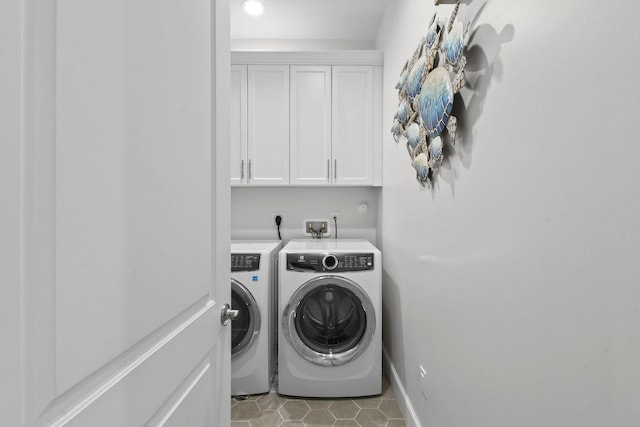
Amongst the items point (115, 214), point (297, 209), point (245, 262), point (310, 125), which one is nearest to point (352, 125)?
point (310, 125)

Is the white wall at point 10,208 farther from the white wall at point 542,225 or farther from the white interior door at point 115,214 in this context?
the white wall at point 542,225

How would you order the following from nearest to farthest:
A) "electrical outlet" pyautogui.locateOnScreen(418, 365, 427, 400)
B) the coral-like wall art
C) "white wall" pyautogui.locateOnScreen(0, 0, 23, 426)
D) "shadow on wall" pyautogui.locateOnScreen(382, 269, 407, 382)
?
"white wall" pyautogui.locateOnScreen(0, 0, 23, 426) < the coral-like wall art < "electrical outlet" pyautogui.locateOnScreen(418, 365, 427, 400) < "shadow on wall" pyautogui.locateOnScreen(382, 269, 407, 382)

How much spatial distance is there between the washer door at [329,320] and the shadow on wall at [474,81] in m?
1.11

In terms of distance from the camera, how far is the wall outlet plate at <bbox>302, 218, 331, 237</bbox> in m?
2.88

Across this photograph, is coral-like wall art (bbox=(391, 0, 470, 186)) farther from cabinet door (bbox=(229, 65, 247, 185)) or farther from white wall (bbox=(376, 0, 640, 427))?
cabinet door (bbox=(229, 65, 247, 185))

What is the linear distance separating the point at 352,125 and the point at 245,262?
1.36 m

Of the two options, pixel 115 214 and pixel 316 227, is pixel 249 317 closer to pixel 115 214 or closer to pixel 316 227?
pixel 316 227

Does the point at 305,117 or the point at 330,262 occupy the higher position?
the point at 305,117

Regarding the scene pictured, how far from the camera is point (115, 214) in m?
0.54

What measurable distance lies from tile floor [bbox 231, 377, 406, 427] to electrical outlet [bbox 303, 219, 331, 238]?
1250 millimetres

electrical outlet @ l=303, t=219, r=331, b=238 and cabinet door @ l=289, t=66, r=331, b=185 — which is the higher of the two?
cabinet door @ l=289, t=66, r=331, b=185

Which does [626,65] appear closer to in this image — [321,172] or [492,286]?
[492,286]

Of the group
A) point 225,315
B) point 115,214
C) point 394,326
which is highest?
point 115,214

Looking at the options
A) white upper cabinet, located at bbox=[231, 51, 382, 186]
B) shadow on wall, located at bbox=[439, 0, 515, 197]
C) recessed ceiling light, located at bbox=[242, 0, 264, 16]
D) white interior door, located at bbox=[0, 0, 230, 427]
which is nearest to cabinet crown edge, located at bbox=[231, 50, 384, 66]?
white upper cabinet, located at bbox=[231, 51, 382, 186]
